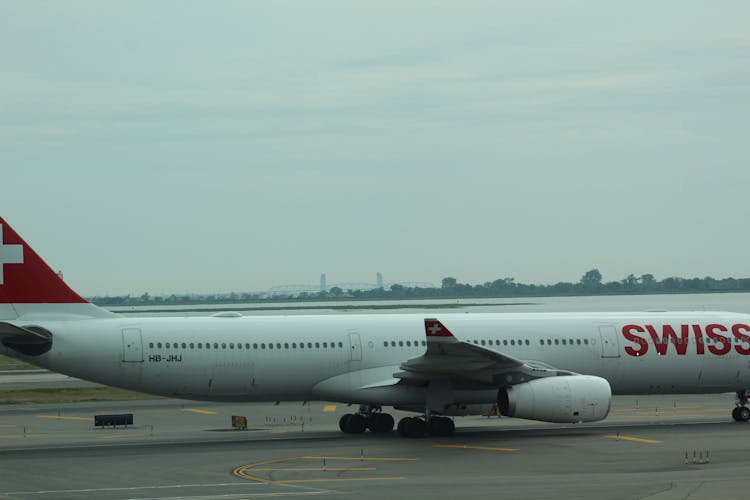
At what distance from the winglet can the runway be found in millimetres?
3075

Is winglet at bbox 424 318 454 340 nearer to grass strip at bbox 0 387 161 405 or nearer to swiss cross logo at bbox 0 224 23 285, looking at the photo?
swiss cross logo at bbox 0 224 23 285

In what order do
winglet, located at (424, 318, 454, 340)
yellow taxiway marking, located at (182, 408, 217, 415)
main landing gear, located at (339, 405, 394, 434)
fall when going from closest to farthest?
winglet, located at (424, 318, 454, 340)
main landing gear, located at (339, 405, 394, 434)
yellow taxiway marking, located at (182, 408, 217, 415)

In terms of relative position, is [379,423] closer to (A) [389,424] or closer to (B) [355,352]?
(A) [389,424]

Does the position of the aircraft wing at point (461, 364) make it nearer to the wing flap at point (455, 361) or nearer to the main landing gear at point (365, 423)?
the wing flap at point (455, 361)

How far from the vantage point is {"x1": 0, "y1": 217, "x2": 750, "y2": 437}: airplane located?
34281 millimetres

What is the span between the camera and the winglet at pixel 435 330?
33.6 m

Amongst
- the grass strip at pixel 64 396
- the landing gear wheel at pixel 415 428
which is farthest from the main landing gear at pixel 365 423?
the grass strip at pixel 64 396

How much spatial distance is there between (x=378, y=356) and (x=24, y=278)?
425 inches

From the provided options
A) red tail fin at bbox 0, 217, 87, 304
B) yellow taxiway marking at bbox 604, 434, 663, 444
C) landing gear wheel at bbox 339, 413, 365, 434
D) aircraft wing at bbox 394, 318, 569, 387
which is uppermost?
red tail fin at bbox 0, 217, 87, 304

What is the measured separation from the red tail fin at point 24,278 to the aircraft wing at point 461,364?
408 inches

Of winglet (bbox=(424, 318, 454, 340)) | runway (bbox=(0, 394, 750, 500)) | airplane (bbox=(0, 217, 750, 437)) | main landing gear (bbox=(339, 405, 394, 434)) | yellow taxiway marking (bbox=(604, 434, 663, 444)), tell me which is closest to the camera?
runway (bbox=(0, 394, 750, 500))

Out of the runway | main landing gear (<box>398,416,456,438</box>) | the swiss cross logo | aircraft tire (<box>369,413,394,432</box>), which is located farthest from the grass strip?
main landing gear (<box>398,416,456,438</box>)

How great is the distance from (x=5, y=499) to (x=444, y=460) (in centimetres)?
1082

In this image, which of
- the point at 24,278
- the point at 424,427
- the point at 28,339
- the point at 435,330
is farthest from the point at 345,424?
the point at 24,278
